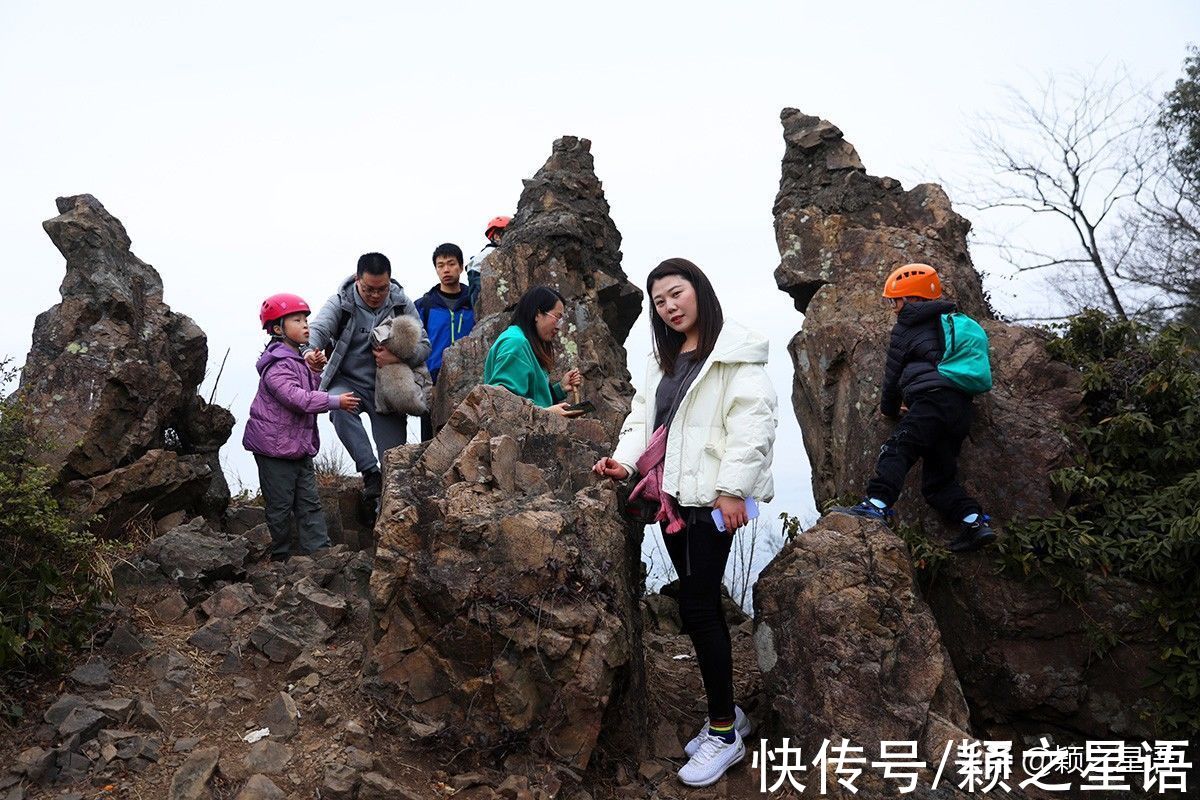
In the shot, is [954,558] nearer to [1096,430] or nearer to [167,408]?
[1096,430]

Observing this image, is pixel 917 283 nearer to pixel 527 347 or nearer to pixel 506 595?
pixel 527 347

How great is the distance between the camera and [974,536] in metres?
6.32

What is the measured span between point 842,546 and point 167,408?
238 inches

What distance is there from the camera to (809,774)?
5.10 metres

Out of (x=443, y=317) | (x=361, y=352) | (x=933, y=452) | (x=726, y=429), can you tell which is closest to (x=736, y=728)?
(x=726, y=429)

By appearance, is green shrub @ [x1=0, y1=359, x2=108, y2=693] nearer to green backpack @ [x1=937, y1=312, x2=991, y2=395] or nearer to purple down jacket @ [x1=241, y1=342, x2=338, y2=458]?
purple down jacket @ [x1=241, y1=342, x2=338, y2=458]

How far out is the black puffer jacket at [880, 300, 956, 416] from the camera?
6.25 m

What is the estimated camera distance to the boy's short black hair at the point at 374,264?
8.02m

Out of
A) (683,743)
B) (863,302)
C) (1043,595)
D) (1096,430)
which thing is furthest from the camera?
(863,302)

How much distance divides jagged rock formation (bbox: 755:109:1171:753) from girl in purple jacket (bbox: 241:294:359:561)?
153 inches

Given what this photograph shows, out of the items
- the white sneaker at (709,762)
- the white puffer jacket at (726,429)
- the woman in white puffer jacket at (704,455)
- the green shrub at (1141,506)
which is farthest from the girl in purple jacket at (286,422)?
the green shrub at (1141,506)

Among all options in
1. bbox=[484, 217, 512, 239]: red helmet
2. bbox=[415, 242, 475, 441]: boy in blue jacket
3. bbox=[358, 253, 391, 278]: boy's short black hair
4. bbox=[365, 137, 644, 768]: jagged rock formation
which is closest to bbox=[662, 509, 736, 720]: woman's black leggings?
bbox=[365, 137, 644, 768]: jagged rock formation

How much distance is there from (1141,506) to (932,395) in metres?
1.69

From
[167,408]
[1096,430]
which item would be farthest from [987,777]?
[167,408]
